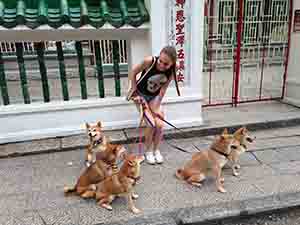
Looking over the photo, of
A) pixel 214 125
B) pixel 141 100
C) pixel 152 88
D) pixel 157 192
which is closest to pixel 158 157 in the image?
pixel 157 192

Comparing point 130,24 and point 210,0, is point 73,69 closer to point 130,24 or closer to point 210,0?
point 130,24

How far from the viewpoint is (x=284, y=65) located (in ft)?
18.4

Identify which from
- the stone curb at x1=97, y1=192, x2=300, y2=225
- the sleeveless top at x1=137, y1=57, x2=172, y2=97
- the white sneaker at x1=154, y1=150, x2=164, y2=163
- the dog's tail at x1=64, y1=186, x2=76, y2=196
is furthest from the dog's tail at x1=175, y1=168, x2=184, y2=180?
the dog's tail at x1=64, y1=186, x2=76, y2=196

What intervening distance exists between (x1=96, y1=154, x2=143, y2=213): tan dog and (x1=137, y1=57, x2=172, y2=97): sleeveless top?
43.5 inches

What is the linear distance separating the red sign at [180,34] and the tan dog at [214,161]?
1.57 meters

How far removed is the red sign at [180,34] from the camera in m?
4.00

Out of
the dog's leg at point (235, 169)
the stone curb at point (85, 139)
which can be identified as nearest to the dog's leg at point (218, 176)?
the dog's leg at point (235, 169)

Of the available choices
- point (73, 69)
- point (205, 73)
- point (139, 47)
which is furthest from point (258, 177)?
point (73, 69)

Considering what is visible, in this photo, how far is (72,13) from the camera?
12.6 feet

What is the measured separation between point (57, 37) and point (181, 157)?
257 centimetres

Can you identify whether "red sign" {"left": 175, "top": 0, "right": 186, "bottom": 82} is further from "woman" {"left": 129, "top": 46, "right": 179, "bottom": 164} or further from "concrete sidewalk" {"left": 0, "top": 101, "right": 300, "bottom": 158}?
"concrete sidewalk" {"left": 0, "top": 101, "right": 300, "bottom": 158}

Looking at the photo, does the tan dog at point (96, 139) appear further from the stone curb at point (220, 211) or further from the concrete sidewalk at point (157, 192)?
the stone curb at point (220, 211)

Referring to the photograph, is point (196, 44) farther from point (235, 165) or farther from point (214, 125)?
point (235, 165)

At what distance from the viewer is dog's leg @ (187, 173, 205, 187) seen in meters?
3.09
